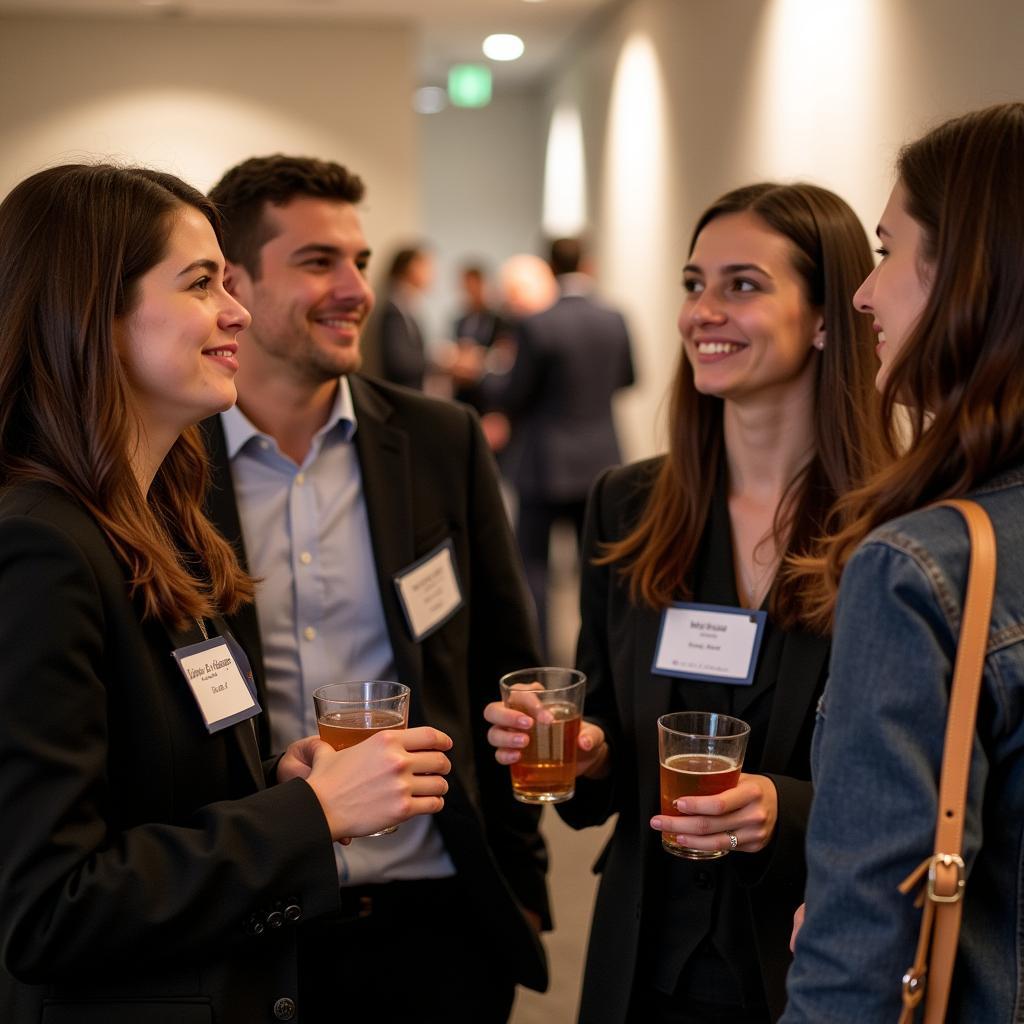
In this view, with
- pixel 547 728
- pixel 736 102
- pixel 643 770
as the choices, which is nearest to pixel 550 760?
pixel 547 728

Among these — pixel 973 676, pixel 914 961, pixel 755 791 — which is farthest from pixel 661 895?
pixel 973 676

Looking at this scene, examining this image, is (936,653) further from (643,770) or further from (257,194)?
(257,194)

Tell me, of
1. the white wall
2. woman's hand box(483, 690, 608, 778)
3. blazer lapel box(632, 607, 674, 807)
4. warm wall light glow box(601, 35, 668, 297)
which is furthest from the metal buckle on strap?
the white wall

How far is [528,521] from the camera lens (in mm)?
6117

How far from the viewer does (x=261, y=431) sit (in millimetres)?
2160

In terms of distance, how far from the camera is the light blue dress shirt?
6.59ft

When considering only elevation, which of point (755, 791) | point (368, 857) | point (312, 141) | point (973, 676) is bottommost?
point (368, 857)

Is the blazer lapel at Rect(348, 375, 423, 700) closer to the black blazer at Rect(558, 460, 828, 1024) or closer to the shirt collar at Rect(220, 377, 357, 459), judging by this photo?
the shirt collar at Rect(220, 377, 357, 459)

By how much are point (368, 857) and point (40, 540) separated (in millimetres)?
921

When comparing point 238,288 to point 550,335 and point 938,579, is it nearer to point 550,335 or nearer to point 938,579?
point 938,579

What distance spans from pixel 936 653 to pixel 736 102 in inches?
193

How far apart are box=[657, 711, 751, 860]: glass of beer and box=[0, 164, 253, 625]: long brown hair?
0.65 m

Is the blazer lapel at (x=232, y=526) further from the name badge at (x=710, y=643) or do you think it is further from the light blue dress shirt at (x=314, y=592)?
the name badge at (x=710, y=643)

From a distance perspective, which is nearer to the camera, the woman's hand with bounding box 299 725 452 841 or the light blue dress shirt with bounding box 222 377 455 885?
the woman's hand with bounding box 299 725 452 841
